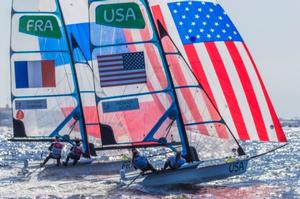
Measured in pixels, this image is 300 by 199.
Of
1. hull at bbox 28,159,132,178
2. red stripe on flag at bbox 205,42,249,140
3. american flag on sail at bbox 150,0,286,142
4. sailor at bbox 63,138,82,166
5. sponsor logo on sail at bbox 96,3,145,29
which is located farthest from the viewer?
sailor at bbox 63,138,82,166

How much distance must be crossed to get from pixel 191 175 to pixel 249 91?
3.68 meters

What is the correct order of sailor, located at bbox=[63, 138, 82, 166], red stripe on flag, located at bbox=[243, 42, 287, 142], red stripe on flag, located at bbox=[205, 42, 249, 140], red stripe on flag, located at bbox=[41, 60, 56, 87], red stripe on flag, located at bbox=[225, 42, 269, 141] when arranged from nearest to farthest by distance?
red stripe on flag, located at bbox=[243, 42, 287, 142] < red stripe on flag, located at bbox=[225, 42, 269, 141] < red stripe on flag, located at bbox=[205, 42, 249, 140] < sailor, located at bbox=[63, 138, 82, 166] < red stripe on flag, located at bbox=[41, 60, 56, 87]

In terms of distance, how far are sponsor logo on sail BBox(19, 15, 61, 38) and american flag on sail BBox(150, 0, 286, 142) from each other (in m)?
9.11

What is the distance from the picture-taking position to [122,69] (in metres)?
27.5

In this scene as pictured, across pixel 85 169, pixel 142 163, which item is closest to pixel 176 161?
pixel 142 163

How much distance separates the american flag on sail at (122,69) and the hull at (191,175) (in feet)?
12.2

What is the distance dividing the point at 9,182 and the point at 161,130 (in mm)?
6731

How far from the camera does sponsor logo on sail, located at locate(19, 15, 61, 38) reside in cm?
3606

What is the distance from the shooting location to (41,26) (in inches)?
1425

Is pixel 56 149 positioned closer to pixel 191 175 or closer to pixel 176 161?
pixel 176 161

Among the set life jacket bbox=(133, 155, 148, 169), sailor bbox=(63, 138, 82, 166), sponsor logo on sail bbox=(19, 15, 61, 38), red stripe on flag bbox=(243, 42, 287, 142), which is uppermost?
sponsor logo on sail bbox=(19, 15, 61, 38)

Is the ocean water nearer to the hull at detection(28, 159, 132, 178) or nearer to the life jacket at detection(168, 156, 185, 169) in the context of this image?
the hull at detection(28, 159, 132, 178)

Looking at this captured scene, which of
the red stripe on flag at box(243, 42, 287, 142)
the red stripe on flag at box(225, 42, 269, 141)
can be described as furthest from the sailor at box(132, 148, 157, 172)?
the red stripe on flag at box(243, 42, 287, 142)

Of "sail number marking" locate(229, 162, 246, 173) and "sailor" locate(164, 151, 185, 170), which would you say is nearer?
"sailor" locate(164, 151, 185, 170)
